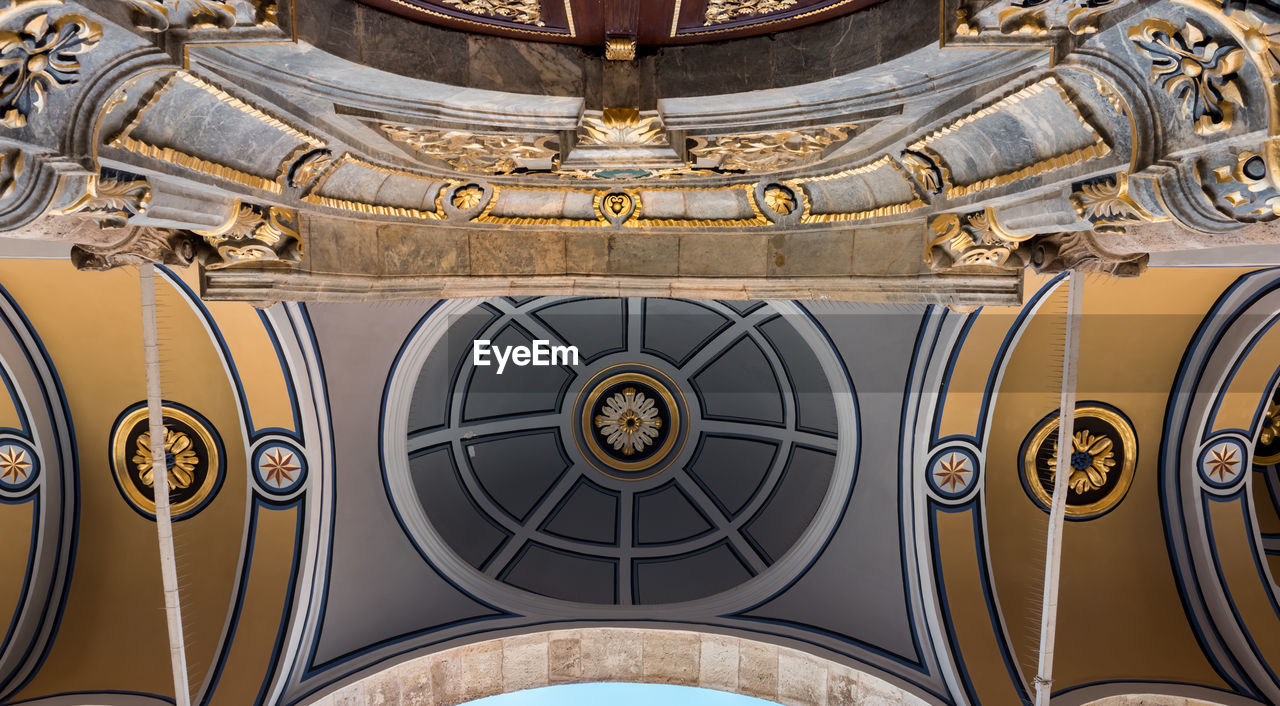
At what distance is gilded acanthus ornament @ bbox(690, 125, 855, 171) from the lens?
15.2ft

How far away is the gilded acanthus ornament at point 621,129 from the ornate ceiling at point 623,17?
0.35 m

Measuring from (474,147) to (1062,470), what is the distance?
419 centimetres

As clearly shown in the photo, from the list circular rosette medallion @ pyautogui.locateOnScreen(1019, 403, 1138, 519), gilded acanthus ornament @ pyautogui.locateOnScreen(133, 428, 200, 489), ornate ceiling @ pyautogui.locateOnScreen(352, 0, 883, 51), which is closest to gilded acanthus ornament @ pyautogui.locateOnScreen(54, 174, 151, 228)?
ornate ceiling @ pyautogui.locateOnScreen(352, 0, 883, 51)

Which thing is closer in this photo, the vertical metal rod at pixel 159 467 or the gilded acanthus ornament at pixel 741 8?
the gilded acanthus ornament at pixel 741 8

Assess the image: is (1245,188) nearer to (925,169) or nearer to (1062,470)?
(925,169)

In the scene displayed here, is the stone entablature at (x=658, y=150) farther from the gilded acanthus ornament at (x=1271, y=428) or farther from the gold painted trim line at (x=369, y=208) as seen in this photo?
the gilded acanthus ornament at (x=1271, y=428)

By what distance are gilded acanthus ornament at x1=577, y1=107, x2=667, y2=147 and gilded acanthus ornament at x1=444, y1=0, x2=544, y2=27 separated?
1.90 feet

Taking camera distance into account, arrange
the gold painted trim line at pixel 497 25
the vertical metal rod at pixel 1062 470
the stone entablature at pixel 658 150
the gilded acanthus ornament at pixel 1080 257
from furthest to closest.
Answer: the vertical metal rod at pixel 1062 470
the gilded acanthus ornament at pixel 1080 257
the gold painted trim line at pixel 497 25
the stone entablature at pixel 658 150

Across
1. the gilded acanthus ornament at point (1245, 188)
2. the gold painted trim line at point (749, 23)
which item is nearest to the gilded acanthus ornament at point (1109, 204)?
the gilded acanthus ornament at point (1245, 188)

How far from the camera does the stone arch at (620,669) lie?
7.97 m

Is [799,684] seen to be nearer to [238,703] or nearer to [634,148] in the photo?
[238,703]

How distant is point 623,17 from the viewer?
159 inches

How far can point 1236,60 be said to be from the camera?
2.34 m

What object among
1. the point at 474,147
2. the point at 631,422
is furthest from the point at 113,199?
the point at 631,422
